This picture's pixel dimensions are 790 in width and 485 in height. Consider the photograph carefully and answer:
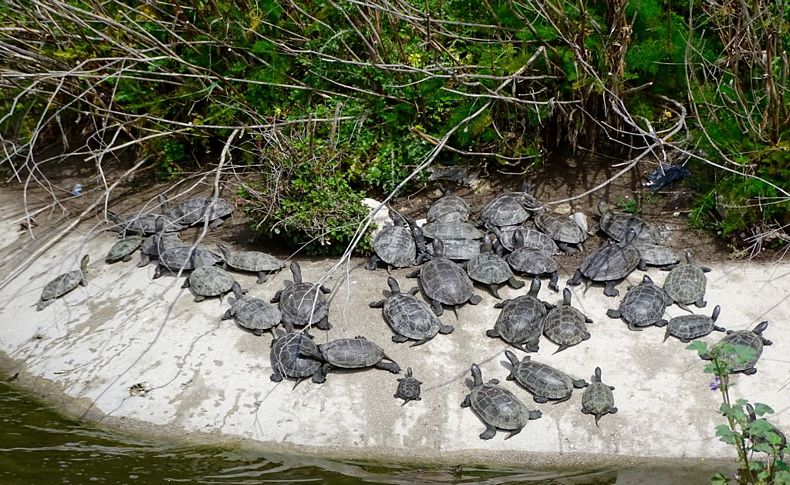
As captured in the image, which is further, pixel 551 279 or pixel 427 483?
pixel 551 279

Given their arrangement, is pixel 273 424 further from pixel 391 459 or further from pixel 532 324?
pixel 532 324

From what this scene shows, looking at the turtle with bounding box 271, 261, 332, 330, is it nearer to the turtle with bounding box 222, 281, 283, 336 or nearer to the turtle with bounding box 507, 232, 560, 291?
the turtle with bounding box 222, 281, 283, 336

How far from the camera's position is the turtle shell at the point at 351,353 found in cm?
603

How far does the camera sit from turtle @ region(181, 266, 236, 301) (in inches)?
272

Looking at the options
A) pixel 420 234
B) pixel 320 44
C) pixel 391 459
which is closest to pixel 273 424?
pixel 391 459

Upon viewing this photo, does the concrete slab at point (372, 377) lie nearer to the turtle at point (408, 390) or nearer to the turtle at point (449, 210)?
the turtle at point (408, 390)

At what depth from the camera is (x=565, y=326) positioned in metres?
6.22

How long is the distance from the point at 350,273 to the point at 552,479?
2827 mm

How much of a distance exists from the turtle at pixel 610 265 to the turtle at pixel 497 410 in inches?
61.2

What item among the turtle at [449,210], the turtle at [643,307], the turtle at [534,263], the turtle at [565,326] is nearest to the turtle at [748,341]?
the turtle at [643,307]

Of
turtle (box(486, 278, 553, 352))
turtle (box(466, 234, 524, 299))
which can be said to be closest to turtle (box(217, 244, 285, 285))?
turtle (box(466, 234, 524, 299))

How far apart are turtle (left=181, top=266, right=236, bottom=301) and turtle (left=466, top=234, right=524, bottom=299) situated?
7.14 ft

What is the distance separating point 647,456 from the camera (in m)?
5.35

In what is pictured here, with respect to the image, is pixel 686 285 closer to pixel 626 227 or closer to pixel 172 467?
pixel 626 227
